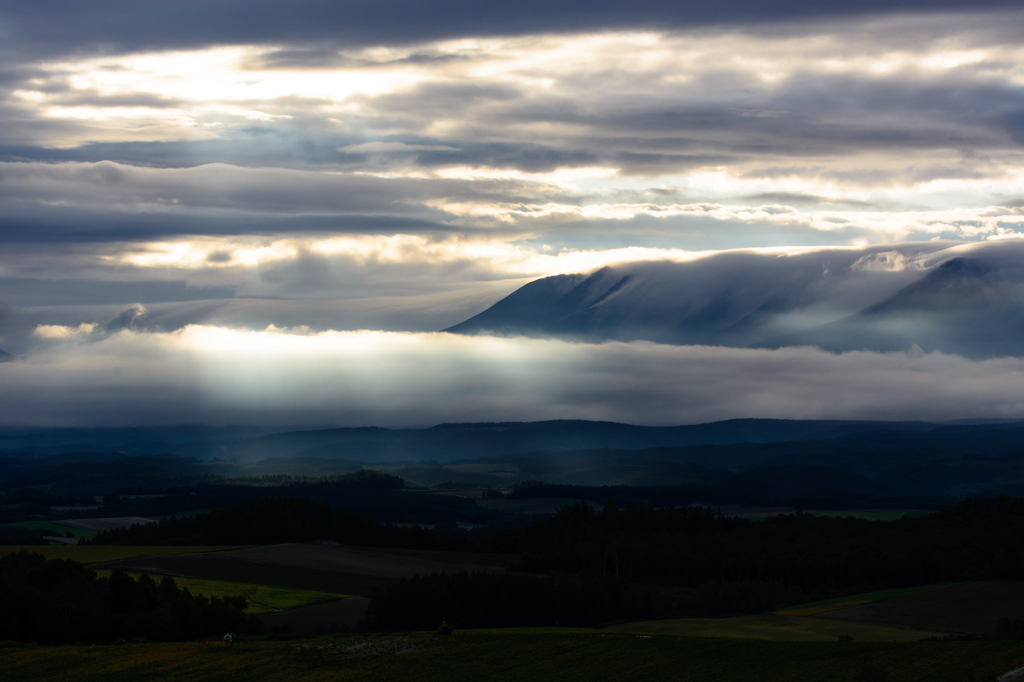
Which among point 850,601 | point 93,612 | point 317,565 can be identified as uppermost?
point 93,612

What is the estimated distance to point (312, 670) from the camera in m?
65.3

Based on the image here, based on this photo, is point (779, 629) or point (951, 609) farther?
point (951, 609)

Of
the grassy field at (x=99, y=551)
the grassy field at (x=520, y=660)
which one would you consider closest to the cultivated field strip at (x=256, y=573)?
the grassy field at (x=99, y=551)

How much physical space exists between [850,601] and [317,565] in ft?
226

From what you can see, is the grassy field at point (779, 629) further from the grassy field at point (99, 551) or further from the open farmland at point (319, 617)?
the grassy field at point (99, 551)

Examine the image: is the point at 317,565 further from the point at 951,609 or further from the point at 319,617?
the point at 951,609

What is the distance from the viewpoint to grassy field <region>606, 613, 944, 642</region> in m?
80.6

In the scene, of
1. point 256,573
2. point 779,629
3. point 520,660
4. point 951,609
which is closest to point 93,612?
point 520,660

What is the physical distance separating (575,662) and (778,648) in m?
14.2

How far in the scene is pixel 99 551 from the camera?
5778 inches

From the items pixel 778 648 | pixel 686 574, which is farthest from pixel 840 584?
pixel 778 648

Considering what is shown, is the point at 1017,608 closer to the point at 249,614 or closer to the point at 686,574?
the point at 686,574

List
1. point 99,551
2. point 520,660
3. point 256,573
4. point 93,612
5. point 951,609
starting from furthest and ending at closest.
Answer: point 99,551, point 256,573, point 951,609, point 93,612, point 520,660

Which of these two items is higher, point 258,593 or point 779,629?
point 258,593
